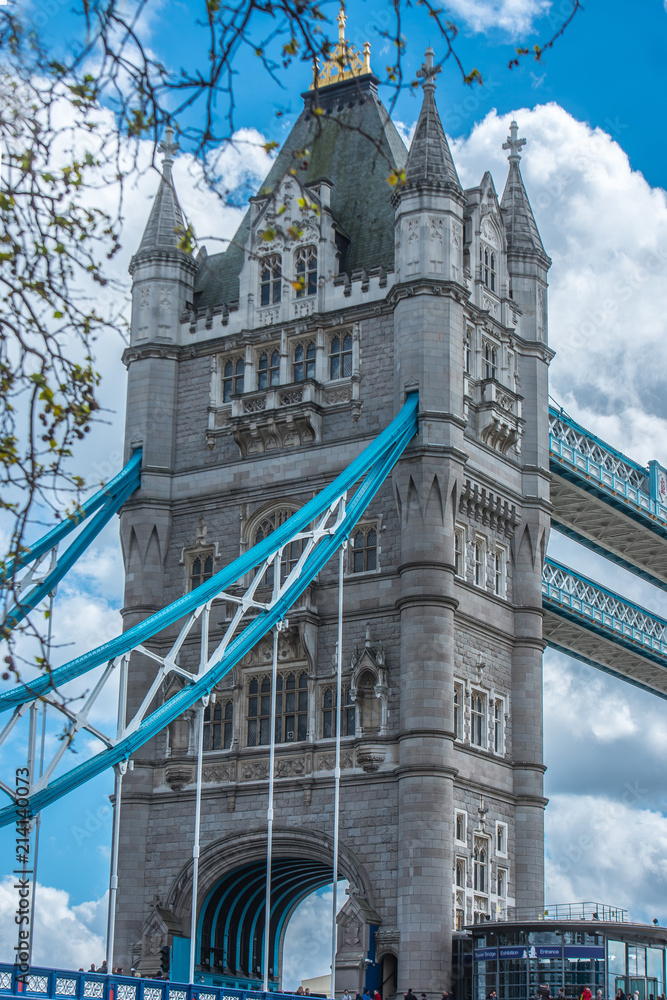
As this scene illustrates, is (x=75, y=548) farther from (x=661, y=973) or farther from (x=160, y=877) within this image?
(x=661, y=973)

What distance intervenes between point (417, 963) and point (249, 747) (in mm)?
8064

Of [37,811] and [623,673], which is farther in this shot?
[623,673]

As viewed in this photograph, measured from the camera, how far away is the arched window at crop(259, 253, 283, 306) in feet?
159

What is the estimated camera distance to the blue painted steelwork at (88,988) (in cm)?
2658

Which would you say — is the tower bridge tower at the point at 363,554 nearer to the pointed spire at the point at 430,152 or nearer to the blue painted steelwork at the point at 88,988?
the pointed spire at the point at 430,152

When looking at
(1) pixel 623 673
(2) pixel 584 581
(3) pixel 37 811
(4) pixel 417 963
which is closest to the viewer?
(3) pixel 37 811

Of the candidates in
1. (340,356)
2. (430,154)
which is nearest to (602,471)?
(340,356)

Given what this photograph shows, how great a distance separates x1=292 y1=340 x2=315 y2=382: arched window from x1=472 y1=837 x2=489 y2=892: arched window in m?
14.6

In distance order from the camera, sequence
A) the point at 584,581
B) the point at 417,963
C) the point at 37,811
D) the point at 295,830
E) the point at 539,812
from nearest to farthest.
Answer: the point at 37,811 < the point at 417,963 < the point at 295,830 < the point at 539,812 < the point at 584,581

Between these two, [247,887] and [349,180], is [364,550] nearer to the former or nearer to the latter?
[247,887]

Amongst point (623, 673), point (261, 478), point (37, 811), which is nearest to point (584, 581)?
point (623, 673)

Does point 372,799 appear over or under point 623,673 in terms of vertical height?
under

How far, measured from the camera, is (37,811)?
3378cm

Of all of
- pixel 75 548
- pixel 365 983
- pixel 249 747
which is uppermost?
pixel 75 548
